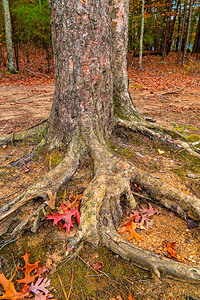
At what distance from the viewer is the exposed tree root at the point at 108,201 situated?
5.28 feet

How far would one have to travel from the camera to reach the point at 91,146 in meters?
2.62

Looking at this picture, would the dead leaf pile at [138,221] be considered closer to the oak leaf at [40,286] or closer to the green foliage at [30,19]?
the oak leaf at [40,286]

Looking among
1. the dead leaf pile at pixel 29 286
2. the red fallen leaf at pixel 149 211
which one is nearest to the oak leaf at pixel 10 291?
the dead leaf pile at pixel 29 286

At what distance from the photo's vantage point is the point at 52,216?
6.34 feet

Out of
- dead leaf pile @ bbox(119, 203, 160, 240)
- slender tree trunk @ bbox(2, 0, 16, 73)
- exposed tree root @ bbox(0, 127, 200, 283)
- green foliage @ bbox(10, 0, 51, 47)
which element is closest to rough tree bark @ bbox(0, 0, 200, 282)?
exposed tree root @ bbox(0, 127, 200, 283)

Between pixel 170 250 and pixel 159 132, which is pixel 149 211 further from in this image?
pixel 159 132

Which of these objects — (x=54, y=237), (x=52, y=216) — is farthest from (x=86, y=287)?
(x=52, y=216)

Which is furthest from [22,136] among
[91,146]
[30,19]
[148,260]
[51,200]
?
[30,19]

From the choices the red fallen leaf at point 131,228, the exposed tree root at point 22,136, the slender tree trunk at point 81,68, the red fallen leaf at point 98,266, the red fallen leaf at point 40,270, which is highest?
the slender tree trunk at point 81,68

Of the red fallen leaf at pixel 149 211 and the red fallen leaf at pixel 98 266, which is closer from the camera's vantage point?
the red fallen leaf at pixel 98 266

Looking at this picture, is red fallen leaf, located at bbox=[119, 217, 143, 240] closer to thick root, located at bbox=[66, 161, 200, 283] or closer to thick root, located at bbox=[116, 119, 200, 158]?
thick root, located at bbox=[66, 161, 200, 283]

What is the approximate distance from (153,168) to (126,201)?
0.83 m

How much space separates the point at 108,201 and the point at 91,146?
0.87 m

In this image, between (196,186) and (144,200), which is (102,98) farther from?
(196,186)
